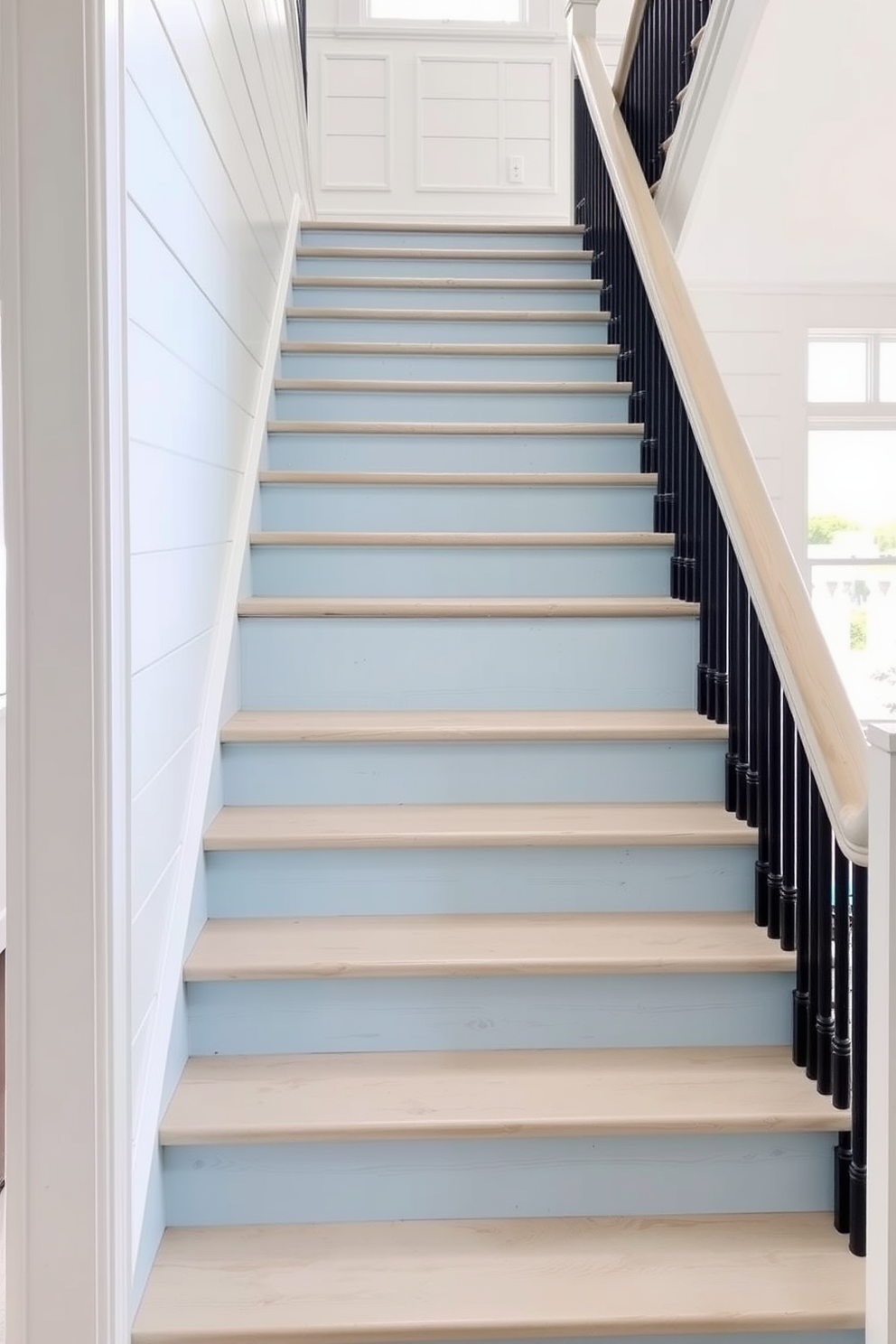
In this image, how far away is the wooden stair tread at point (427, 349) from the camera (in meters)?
3.05

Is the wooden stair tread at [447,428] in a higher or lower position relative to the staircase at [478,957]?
higher

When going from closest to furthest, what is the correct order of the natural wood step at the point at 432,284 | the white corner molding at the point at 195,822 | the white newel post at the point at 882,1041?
the white newel post at the point at 882,1041 < the white corner molding at the point at 195,822 < the natural wood step at the point at 432,284

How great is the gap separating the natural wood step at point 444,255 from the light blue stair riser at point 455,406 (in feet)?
2.83

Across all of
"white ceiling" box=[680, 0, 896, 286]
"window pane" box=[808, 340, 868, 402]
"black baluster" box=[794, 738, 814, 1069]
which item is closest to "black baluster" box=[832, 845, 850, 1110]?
"black baluster" box=[794, 738, 814, 1069]

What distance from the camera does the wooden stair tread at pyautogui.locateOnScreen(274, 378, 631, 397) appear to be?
2926 mm

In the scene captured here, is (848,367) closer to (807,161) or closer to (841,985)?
(807,161)

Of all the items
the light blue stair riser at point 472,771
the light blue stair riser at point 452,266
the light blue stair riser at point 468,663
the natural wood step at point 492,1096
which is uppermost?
the light blue stair riser at point 452,266

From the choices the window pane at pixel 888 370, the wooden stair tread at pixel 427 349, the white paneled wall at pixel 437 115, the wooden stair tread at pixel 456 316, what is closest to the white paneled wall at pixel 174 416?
the wooden stair tread at pixel 427 349

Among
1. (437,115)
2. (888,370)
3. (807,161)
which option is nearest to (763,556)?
(807,161)

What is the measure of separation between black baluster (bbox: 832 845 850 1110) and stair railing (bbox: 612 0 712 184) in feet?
7.20

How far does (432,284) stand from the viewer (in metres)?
3.45

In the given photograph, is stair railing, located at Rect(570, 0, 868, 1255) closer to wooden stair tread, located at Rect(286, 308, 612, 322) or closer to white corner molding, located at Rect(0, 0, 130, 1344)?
wooden stair tread, located at Rect(286, 308, 612, 322)

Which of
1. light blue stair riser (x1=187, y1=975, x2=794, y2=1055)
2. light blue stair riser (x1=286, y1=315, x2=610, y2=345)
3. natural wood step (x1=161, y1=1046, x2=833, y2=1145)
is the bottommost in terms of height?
natural wood step (x1=161, y1=1046, x2=833, y2=1145)

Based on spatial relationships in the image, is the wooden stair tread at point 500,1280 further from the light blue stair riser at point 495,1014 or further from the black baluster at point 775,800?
the black baluster at point 775,800
